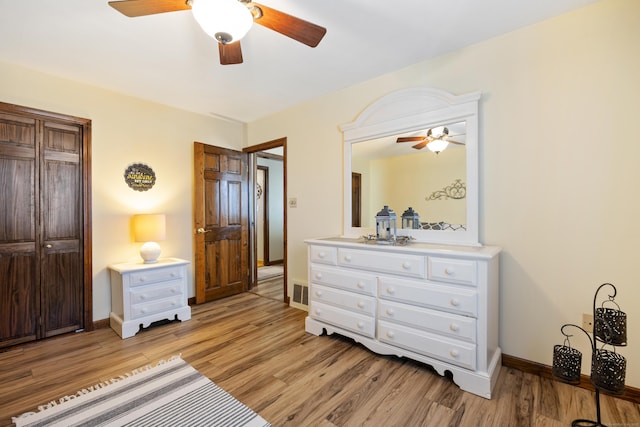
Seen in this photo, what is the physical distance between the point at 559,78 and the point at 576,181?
0.72 meters

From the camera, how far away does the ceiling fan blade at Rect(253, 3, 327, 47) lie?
5.16ft

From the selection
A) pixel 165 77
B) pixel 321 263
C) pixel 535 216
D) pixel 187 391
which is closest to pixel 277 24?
pixel 165 77

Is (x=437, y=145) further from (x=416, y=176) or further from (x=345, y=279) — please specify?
(x=345, y=279)

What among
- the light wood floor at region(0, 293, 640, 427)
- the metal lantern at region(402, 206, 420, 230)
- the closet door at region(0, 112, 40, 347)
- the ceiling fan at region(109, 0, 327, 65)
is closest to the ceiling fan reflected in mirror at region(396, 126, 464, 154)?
the metal lantern at region(402, 206, 420, 230)

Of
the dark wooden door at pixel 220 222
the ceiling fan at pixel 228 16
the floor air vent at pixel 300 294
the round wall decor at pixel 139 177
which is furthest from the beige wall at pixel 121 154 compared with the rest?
the ceiling fan at pixel 228 16

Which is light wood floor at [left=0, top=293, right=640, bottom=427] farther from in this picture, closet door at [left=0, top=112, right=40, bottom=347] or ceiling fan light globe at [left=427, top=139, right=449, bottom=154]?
ceiling fan light globe at [left=427, top=139, right=449, bottom=154]

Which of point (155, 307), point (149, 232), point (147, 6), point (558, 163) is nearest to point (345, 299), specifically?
point (558, 163)

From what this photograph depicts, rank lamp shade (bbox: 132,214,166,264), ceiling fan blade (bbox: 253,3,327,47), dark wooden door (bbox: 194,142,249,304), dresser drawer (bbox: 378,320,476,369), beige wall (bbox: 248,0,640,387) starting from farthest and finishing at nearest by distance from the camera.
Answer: dark wooden door (bbox: 194,142,249,304) < lamp shade (bbox: 132,214,166,264) < dresser drawer (bbox: 378,320,476,369) < beige wall (bbox: 248,0,640,387) < ceiling fan blade (bbox: 253,3,327,47)

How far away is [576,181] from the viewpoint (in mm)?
1896

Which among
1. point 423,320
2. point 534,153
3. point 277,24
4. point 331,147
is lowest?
point 423,320

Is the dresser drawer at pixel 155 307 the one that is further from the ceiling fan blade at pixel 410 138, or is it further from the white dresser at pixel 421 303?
the ceiling fan blade at pixel 410 138

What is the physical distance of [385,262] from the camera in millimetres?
2242

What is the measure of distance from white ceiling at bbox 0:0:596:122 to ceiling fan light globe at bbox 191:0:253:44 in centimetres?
49

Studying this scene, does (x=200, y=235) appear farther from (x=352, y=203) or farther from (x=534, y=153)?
(x=534, y=153)
